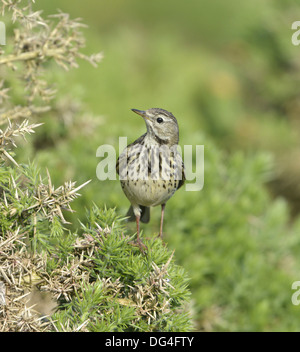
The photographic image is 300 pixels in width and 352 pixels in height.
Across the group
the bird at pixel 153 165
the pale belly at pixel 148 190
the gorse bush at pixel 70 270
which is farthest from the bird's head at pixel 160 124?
the gorse bush at pixel 70 270

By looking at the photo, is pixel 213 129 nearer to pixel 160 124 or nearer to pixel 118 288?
pixel 160 124

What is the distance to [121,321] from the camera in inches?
99.3

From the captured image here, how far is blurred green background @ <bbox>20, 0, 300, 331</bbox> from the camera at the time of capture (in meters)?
5.07

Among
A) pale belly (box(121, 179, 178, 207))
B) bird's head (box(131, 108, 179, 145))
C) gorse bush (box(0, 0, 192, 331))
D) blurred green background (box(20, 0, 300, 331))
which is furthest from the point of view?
blurred green background (box(20, 0, 300, 331))

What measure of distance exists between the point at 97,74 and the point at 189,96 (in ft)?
7.45

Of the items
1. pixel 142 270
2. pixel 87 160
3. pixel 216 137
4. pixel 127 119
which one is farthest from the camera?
pixel 216 137

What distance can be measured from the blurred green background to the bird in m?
1.21

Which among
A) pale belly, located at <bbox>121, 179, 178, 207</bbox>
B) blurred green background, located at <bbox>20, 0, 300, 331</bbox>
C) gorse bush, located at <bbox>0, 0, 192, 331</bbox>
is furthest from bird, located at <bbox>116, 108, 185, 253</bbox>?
blurred green background, located at <bbox>20, 0, 300, 331</bbox>

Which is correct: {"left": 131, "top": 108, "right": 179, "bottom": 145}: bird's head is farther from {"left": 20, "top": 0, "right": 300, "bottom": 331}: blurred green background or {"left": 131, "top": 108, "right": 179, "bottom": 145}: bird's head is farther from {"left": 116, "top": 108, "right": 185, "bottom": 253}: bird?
{"left": 20, "top": 0, "right": 300, "bottom": 331}: blurred green background

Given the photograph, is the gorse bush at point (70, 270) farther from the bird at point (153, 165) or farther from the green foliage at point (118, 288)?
the bird at point (153, 165)

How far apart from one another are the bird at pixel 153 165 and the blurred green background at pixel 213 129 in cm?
121

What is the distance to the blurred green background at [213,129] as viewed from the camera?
200 inches
